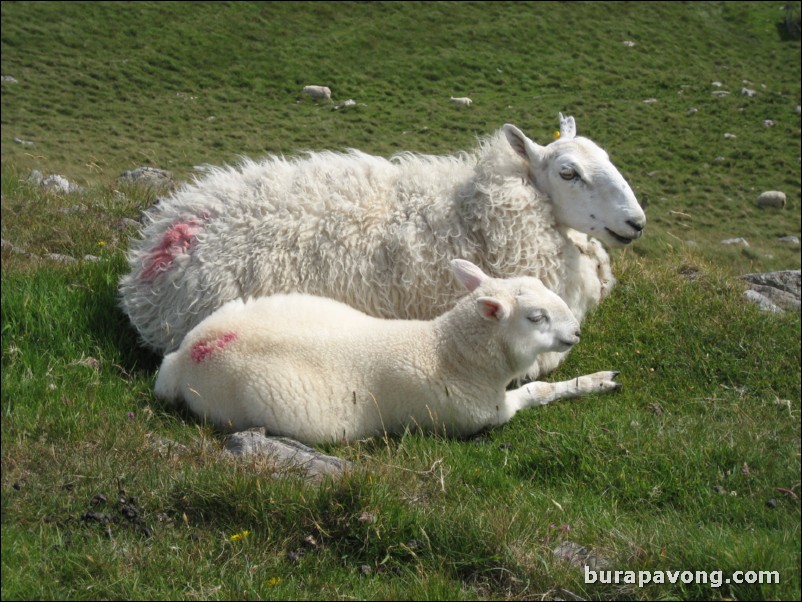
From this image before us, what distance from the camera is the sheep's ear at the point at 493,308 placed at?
216 inches

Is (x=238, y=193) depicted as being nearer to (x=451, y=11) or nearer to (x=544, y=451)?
(x=544, y=451)

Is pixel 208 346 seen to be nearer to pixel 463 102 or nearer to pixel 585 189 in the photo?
pixel 585 189

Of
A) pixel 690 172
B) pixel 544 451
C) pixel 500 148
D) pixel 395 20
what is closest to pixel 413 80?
pixel 395 20

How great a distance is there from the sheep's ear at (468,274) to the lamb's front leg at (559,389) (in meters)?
0.75

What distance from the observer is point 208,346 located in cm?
541

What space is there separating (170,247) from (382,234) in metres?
1.63

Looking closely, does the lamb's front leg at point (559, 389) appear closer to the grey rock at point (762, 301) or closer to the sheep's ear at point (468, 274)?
the sheep's ear at point (468, 274)

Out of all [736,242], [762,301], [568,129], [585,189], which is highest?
[568,129]

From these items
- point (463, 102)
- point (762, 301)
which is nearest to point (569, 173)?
point (762, 301)

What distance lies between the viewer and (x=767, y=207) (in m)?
24.7

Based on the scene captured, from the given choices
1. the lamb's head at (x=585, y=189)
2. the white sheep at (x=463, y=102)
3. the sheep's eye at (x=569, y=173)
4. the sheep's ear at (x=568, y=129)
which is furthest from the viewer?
the white sheep at (x=463, y=102)

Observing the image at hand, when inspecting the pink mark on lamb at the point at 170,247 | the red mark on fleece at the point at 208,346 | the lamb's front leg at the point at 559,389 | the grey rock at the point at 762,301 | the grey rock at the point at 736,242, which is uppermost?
the pink mark on lamb at the point at 170,247

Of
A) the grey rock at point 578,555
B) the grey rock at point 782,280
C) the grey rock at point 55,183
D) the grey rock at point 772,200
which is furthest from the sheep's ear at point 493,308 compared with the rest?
the grey rock at point 772,200

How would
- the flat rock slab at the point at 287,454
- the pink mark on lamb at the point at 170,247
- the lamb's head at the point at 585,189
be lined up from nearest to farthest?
the flat rock slab at the point at 287,454
the lamb's head at the point at 585,189
the pink mark on lamb at the point at 170,247
